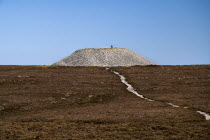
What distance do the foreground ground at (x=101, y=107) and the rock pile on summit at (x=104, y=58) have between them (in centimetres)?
4539

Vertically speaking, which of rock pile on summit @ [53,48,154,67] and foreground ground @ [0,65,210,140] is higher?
rock pile on summit @ [53,48,154,67]

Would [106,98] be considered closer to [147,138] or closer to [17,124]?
[17,124]

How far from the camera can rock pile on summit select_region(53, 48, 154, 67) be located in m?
144

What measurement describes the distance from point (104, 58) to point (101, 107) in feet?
315

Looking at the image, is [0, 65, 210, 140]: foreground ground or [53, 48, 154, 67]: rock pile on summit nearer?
[0, 65, 210, 140]: foreground ground

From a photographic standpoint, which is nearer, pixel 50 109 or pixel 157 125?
pixel 157 125

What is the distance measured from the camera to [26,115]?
48062mm

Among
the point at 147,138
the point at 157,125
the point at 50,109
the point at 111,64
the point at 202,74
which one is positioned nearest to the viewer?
the point at 147,138

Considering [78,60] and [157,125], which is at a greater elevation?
[78,60]

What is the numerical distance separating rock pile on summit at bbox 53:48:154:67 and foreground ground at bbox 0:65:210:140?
45.4 meters

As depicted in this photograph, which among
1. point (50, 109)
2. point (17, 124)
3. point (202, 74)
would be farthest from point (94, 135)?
point (202, 74)

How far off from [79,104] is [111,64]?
85.1 meters

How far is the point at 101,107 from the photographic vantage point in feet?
173

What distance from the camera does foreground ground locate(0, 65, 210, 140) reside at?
33.3m
